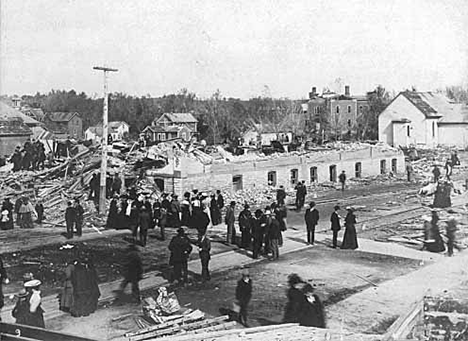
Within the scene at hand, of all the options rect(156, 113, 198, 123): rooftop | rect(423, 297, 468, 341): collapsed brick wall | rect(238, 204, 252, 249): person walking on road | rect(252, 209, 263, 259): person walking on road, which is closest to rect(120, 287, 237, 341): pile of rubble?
rect(252, 209, 263, 259): person walking on road

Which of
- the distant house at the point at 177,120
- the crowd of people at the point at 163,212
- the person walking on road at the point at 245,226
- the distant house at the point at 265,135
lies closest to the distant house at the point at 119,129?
the distant house at the point at 177,120

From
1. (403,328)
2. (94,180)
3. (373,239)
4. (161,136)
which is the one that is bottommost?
(403,328)

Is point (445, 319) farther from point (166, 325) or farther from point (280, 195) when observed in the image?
point (280, 195)

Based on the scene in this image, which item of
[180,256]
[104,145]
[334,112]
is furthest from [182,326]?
[334,112]

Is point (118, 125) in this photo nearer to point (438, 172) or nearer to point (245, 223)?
point (245, 223)

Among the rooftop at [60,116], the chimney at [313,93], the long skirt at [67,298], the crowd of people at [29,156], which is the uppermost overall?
the chimney at [313,93]

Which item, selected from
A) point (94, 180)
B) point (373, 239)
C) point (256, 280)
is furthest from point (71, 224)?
point (373, 239)

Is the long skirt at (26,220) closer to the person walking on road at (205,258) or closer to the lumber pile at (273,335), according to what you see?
the person walking on road at (205,258)
